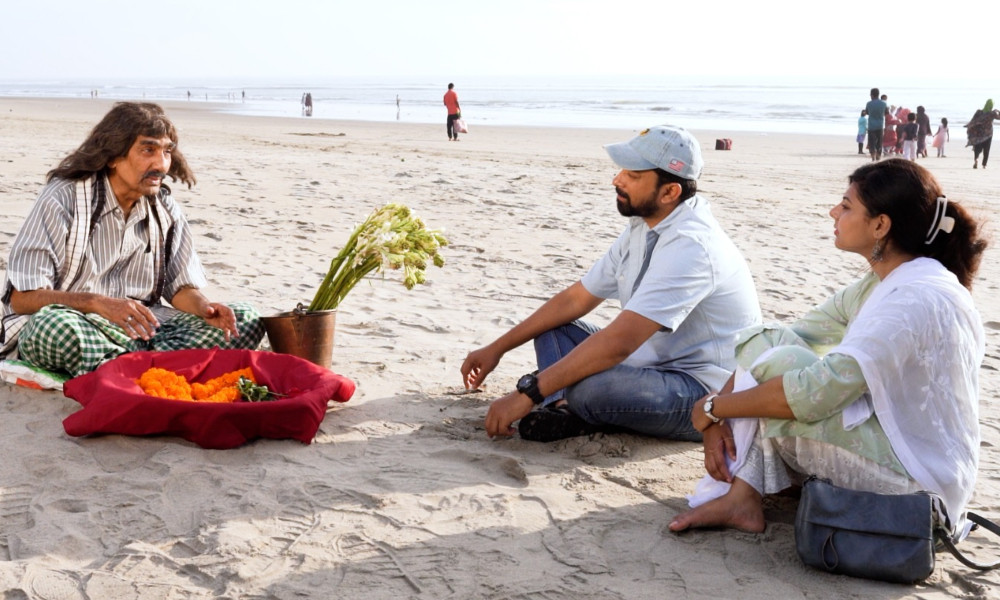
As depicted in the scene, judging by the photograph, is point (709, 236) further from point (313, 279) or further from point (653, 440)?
point (313, 279)

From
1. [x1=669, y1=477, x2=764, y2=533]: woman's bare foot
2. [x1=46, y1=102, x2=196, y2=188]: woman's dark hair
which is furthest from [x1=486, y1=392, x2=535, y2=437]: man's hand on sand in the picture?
[x1=46, y1=102, x2=196, y2=188]: woman's dark hair

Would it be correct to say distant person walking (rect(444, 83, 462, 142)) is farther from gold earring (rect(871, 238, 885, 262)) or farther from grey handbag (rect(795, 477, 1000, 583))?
grey handbag (rect(795, 477, 1000, 583))

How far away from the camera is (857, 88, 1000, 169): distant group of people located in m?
17.1

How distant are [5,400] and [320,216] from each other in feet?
13.9

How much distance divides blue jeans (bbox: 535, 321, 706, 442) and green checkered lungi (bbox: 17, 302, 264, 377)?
5.35ft

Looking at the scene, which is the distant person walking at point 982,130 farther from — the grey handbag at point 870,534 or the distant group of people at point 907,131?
the grey handbag at point 870,534

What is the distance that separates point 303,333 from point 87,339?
0.87 metres

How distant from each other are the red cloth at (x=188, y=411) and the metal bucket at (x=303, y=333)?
17.0 inches

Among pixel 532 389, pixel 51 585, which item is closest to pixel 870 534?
pixel 532 389

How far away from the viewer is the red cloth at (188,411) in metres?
3.36

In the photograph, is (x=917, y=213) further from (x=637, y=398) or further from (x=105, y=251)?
(x=105, y=251)

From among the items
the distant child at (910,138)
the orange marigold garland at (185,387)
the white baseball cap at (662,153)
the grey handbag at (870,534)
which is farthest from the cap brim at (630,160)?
the distant child at (910,138)

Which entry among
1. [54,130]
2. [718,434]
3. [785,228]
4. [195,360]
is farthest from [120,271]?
[54,130]

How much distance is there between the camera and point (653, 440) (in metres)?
3.76
